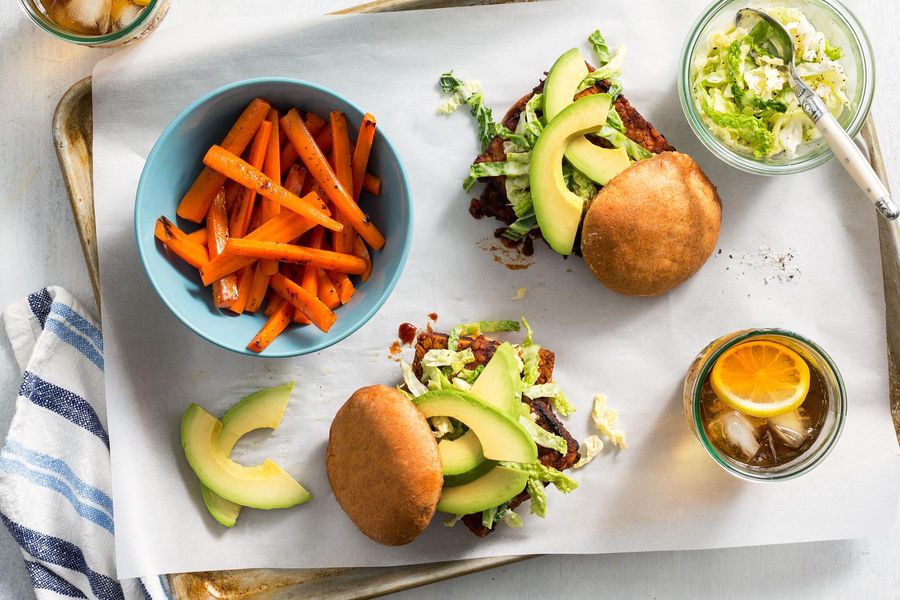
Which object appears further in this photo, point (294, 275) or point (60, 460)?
point (60, 460)

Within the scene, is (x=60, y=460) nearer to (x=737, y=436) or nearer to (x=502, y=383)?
(x=502, y=383)

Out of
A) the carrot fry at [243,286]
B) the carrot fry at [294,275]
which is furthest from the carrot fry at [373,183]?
the carrot fry at [243,286]

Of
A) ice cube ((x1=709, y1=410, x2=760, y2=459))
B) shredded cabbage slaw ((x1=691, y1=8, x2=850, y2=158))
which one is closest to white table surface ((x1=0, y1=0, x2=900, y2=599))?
shredded cabbage slaw ((x1=691, y1=8, x2=850, y2=158))

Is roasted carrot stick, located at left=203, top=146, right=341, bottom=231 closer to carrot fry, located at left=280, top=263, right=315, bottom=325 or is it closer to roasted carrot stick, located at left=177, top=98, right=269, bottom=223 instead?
roasted carrot stick, located at left=177, top=98, right=269, bottom=223

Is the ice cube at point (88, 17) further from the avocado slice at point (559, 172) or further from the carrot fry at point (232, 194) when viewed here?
the avocado slice at point (559, 172)

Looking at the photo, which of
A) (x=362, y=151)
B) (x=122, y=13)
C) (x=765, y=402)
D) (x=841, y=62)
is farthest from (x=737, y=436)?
(x=122, y=13)

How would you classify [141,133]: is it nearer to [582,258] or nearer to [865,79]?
[582,258]
